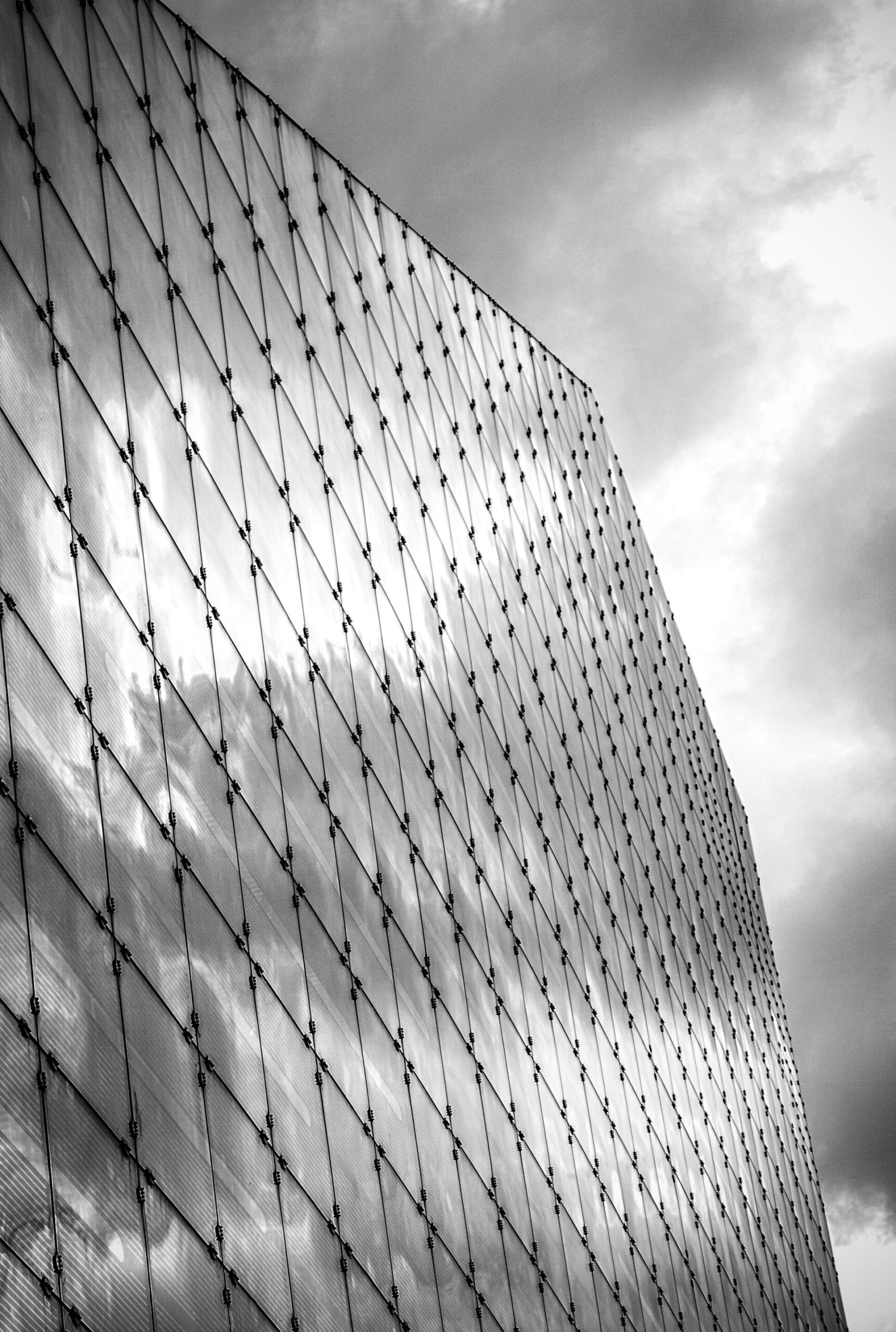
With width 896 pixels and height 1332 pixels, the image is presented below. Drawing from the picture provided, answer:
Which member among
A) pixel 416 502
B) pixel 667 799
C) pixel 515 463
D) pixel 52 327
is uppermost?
pixel 515 463

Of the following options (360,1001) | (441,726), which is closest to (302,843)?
(360,1001)

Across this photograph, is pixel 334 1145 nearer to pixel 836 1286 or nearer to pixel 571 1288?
pixel 571 1288

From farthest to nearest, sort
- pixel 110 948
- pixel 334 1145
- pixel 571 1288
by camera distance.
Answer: pixel 571 1288 → pixel 334 1145 → pixel 110 948

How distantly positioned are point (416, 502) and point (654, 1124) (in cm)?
1617

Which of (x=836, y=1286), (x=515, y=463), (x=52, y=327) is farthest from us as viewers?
(x=836, y=1286)

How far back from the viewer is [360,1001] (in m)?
22.0

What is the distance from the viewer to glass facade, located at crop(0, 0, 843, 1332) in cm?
1633

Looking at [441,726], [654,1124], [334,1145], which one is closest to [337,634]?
[441,726]

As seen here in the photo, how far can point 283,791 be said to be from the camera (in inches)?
844

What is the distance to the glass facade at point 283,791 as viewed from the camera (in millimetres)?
16328

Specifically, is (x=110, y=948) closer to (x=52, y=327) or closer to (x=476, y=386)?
(x=52, y=327)

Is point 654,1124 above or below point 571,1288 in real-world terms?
above

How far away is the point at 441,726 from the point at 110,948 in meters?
12.6

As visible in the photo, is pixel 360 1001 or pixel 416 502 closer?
pixel 360 1001
